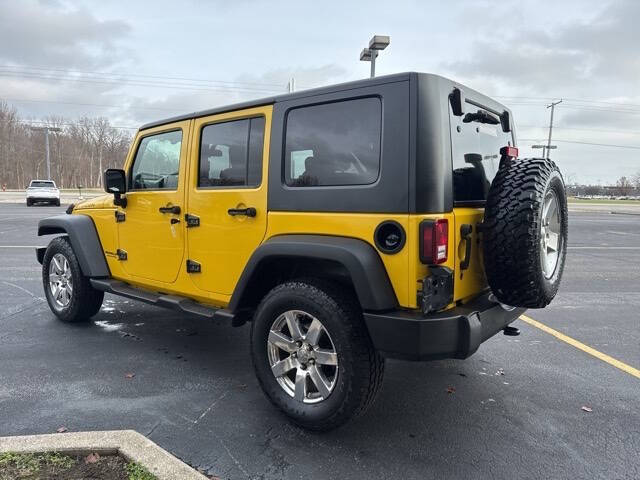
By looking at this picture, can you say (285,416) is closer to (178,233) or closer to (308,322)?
(308,322)

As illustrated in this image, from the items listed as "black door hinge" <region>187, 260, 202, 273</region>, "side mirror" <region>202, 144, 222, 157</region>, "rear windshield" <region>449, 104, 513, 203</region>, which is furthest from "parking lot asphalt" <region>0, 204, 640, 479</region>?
"side mirror" <region>202, 144, 222, 157</region>

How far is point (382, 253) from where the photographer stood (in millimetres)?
2514

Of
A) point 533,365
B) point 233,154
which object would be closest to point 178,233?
point 233,154

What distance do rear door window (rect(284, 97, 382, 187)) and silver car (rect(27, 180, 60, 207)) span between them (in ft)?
93.2

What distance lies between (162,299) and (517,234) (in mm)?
2737

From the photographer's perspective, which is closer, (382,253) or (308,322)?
(382,253)

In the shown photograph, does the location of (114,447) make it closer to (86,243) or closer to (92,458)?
(92,458)

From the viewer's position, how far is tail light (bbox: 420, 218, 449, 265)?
7.82ft

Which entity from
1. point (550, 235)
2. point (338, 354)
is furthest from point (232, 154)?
point (550, 235)

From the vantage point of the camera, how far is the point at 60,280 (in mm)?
4910

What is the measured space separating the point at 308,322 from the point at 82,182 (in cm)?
8704

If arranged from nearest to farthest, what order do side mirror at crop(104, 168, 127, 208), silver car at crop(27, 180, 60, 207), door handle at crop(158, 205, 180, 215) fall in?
door handle at crop(158, 205, 180, 215)
side mirror at crop(104, 168, 127, 208)
silver car at crop(27, 180, 60, 207)

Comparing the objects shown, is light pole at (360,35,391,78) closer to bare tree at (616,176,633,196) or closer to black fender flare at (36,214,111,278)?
black fender flare at (36,214,111,278)

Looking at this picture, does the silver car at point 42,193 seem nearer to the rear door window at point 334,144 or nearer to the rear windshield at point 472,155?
the rear door window at point 334,144
